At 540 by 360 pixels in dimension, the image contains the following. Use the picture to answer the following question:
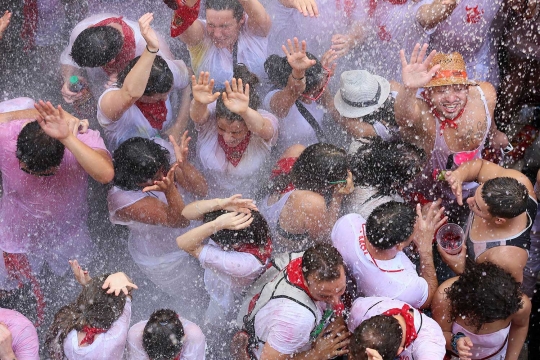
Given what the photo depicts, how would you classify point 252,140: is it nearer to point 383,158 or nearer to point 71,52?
point 383,158

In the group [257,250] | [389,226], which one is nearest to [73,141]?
A: [257,250]

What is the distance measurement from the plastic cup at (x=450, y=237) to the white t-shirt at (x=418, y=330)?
27.7 inches

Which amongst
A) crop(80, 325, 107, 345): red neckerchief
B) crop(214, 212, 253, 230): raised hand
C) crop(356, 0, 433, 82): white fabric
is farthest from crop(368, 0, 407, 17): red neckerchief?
crop(80, 325, 107, 345): red neckerchief

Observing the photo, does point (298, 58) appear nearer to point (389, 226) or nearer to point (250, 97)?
point (250, 97)

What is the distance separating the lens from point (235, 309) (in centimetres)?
434

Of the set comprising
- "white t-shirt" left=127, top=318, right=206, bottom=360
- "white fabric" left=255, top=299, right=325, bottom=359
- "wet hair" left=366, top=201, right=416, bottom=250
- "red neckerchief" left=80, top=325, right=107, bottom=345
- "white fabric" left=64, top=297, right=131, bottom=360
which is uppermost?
"wet hair" left=366, top=201, right=416, bottom=250

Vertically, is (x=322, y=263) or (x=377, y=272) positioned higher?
(x=322, y=263)

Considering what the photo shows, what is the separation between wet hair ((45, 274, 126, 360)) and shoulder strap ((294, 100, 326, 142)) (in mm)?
1778

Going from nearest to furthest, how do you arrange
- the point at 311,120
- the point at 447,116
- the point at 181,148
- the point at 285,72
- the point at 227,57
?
the point at 181,148 < the point at 447,116 < the point at 285,72 < the point at 311,120 < the point at 227,57

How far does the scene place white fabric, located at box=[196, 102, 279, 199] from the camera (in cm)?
455

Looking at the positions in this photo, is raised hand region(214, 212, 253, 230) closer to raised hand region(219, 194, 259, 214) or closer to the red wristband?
raised hand region(219, 194, 259, 214)

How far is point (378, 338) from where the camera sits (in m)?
3.31

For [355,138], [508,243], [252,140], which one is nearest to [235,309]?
[252,140]

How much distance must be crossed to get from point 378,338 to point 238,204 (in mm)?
1086
